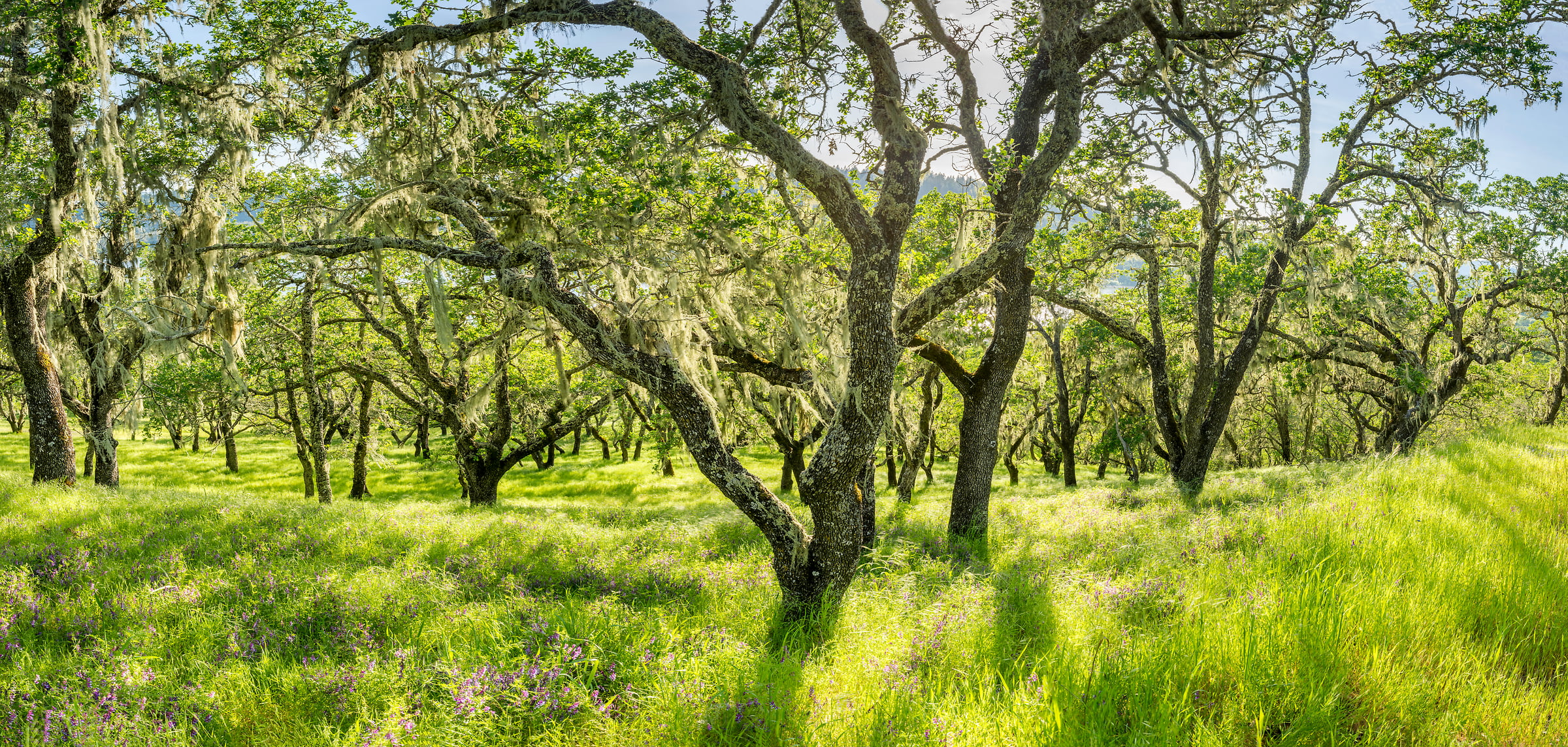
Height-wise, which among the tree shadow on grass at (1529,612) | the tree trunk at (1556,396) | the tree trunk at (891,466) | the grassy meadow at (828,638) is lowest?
the tree trunk at (891,466)

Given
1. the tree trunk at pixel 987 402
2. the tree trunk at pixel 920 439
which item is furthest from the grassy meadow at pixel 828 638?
the tree trunk at pixel 920 439

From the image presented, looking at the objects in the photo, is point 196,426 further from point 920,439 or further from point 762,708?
point 762,708

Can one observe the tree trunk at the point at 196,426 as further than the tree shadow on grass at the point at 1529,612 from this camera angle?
Yes

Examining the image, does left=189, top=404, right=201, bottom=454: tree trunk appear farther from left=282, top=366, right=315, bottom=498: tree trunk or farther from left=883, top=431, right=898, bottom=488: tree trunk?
left=883, top=431, right=898, bottom=488: tree trunk

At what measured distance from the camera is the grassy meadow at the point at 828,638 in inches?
111

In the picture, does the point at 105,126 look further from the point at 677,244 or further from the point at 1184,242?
the point at 1184,242

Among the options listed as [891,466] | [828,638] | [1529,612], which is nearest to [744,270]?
[828,638]

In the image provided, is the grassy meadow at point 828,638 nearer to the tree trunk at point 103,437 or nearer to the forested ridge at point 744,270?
the forested ridge at point 744,270

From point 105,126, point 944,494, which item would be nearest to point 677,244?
point 105,126

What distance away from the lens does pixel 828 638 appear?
4816 mm

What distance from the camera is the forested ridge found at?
5.18 meters

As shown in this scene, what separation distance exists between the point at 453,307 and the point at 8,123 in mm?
6808

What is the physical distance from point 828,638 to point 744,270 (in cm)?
401

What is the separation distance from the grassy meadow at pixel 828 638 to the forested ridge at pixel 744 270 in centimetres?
7
